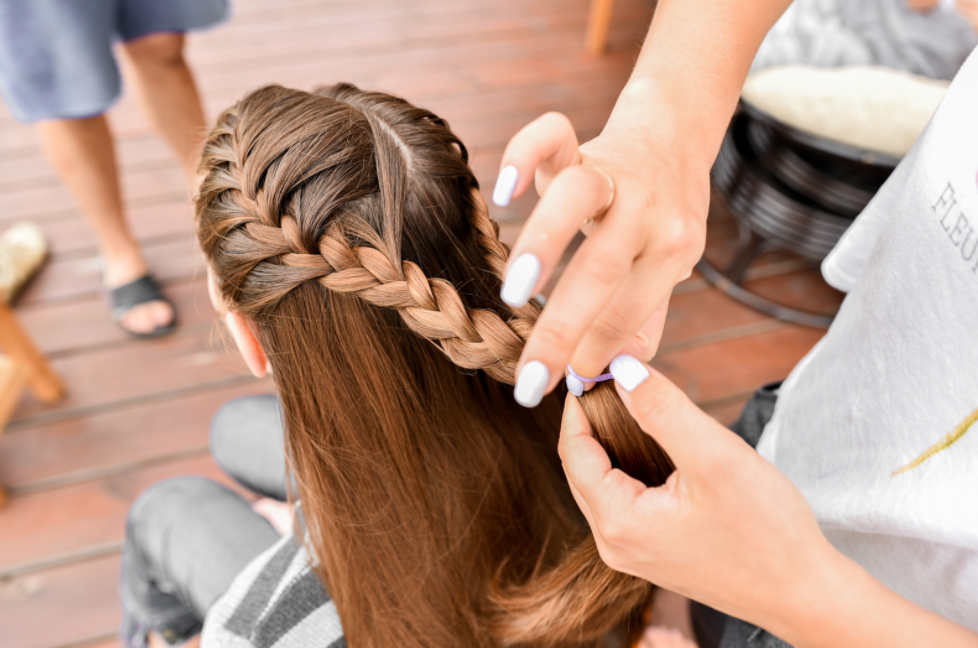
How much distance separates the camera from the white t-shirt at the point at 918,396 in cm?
46

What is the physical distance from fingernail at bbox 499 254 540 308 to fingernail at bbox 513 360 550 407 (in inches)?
1.7

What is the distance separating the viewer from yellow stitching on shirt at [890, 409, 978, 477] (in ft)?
1.47

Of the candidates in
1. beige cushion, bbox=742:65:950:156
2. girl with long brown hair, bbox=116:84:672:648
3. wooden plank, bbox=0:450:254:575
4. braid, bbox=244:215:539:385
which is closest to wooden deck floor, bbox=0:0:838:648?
wooden plank, bbox=0:450:254:575

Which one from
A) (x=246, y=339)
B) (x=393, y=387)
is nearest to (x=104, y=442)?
(x=246, y=339)

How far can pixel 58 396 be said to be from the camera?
144cm

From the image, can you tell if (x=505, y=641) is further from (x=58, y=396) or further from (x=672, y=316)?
(x=58, y=396)

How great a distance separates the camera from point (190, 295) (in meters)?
1.69

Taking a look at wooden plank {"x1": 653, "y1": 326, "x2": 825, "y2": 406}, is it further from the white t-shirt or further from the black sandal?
the black sandal

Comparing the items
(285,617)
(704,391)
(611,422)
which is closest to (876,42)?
(704,391)

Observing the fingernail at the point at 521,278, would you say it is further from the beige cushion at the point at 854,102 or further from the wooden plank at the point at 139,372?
the beige cushion at the point at 854,102

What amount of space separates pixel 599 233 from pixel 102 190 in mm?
1516

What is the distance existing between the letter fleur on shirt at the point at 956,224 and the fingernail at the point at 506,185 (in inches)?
14.5

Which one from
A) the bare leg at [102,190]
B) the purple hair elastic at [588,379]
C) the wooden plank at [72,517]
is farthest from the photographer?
the bare leg at [102,190]

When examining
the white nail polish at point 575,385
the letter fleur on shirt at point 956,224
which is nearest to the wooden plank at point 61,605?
the white nail polish at point 575,385
